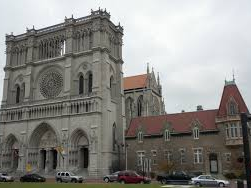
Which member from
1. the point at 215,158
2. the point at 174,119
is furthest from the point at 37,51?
the point at 215,158

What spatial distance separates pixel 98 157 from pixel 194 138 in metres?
16.7

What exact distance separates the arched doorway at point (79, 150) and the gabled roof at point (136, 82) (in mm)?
24627

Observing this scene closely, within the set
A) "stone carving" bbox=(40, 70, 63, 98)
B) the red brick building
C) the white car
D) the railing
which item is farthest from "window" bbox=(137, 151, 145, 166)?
"stone carving" bbox=(40, 70, 63, 98)

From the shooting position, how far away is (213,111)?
5669 cm

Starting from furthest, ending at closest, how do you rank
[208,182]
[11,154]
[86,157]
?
[11,154] → [86,157] → [208,182]

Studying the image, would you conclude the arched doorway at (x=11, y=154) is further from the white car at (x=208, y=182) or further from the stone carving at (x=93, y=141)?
the white car at (x=208, y=182)

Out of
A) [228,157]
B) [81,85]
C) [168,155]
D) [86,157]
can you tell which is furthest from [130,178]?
[81,85]

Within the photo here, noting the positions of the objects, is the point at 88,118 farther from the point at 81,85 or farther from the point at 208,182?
the point at 208,182

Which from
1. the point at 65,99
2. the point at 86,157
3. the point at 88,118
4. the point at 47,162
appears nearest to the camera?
the point at 88,118

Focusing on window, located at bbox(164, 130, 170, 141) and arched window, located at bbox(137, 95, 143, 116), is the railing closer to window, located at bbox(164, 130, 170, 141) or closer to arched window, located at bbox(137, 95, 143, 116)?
window, located at bbox(164, 130, 170, 141)

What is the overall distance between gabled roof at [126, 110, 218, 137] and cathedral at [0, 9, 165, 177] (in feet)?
13.1

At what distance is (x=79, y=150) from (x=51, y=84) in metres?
16.0

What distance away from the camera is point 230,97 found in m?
52.7

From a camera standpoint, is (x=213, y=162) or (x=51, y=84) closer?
(x=213, y=162)
